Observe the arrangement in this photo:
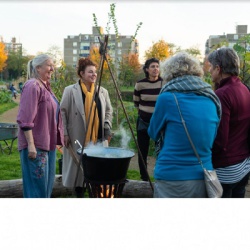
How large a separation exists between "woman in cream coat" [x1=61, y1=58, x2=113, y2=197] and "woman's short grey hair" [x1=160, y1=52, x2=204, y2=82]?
57.1 inches

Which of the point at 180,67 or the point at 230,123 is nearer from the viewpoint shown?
the point at 180,67

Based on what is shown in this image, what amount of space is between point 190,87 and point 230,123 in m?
0.43

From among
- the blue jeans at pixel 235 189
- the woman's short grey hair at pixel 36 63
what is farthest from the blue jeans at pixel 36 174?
the blue jeans at pixel 235 189

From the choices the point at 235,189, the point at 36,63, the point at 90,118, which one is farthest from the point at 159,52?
the point at 235,189

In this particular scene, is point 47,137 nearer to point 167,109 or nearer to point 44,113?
point 44,113

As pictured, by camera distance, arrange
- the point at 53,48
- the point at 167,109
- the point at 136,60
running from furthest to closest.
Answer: the point at 53,48
the point at 136,60
the point at 167,109

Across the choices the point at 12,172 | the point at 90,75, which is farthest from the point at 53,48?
the point at 90,75

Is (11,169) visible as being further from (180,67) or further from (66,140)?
(180,67)

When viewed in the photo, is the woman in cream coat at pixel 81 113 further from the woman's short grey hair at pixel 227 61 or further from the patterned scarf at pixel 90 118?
the woman's short grey hair at pixel 227 61

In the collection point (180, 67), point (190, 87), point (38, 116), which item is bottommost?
point (38, 116)

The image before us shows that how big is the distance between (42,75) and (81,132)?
852 mm

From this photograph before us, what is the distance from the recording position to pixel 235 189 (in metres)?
2.70

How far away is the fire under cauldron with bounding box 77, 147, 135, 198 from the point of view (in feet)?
9.82

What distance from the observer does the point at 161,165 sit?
2.26 meters
